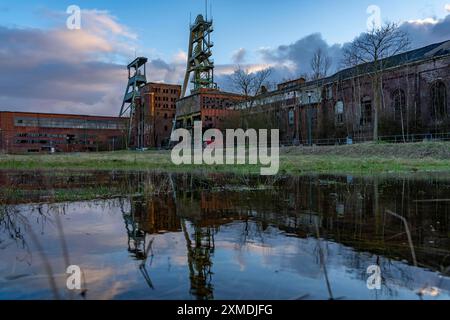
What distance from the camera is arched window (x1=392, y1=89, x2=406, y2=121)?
46469 mm

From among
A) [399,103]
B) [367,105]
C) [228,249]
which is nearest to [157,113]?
[367,105]

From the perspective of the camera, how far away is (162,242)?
4742 millimetres

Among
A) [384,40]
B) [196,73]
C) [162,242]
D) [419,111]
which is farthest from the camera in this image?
[196,73]

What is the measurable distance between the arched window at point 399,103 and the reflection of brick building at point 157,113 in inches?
2745

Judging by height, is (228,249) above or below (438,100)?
below

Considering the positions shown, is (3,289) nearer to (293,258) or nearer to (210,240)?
(210,240)

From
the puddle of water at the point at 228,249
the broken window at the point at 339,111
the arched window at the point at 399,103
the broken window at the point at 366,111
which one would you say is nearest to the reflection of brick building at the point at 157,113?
the broken window at the point at 339,111

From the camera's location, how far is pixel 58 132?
123m

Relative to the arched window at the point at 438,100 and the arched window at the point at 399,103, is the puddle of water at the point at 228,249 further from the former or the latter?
the arched window at the point at 399,103

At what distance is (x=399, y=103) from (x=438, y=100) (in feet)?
15.9

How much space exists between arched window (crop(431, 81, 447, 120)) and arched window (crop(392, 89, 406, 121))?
10.8ft

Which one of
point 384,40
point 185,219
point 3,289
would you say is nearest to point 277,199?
point 185,219

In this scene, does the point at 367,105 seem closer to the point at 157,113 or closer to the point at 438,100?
the point at 438,100
